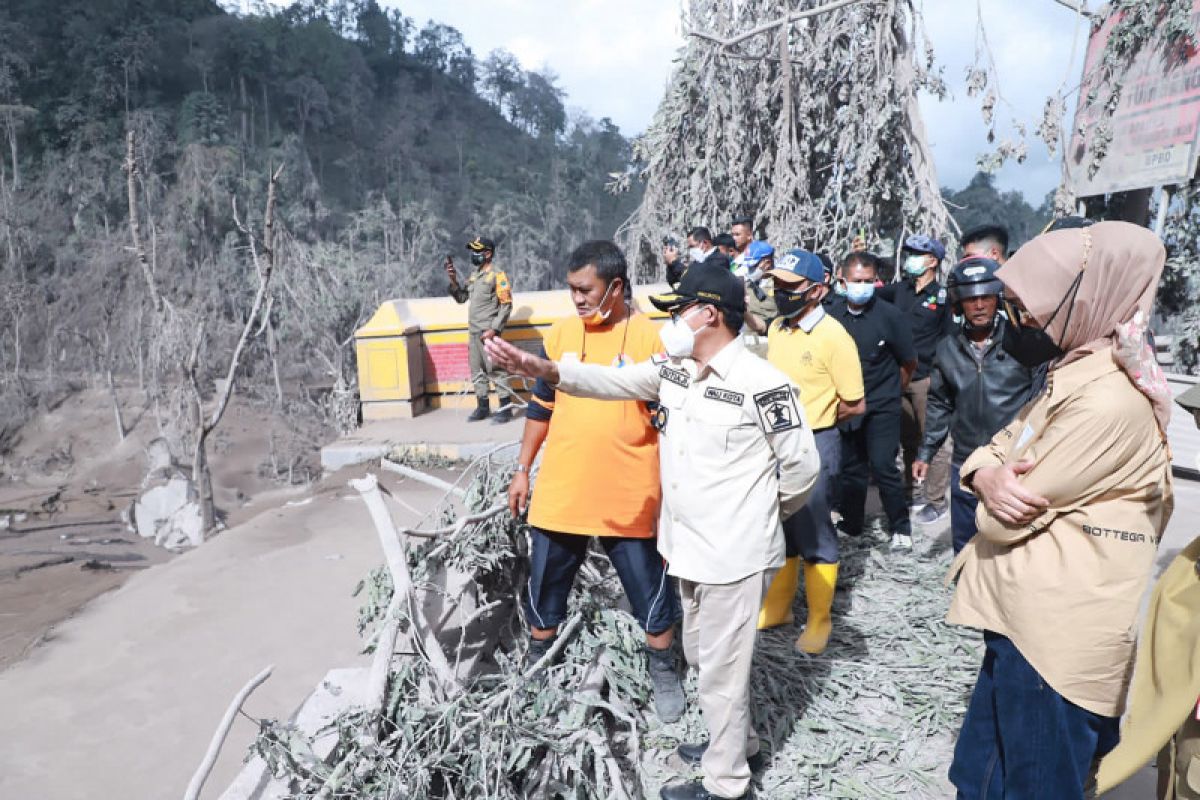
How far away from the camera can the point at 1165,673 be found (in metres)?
1.58

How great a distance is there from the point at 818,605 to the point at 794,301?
1350 mm

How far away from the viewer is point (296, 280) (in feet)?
49.9

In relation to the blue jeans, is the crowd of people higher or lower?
higher

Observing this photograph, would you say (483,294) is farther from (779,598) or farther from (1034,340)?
(1034,340)

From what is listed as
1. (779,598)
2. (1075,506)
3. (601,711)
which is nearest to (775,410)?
(1075,506)

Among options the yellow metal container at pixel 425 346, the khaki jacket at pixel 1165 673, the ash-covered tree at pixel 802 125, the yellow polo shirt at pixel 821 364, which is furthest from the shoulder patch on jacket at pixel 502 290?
the khaki jacket at pixel 1165 673

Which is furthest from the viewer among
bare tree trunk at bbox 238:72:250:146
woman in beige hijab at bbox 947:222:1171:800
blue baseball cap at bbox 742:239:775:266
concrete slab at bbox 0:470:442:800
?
bare tree trunk at bbox 238:72:250:146

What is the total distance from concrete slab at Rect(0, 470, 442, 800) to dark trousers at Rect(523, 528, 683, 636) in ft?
5.15

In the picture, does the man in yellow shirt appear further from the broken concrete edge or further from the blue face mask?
the broken concrete edge

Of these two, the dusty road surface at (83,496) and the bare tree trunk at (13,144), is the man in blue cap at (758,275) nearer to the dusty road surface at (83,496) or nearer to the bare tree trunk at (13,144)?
the dusty road surface at (83,496)

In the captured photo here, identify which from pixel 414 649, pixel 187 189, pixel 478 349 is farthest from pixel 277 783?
pixel 187 189

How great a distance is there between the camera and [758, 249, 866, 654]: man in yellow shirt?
10.8 ft

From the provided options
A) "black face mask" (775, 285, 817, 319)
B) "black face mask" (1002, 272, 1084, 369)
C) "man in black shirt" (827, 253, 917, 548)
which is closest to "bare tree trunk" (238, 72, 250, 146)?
"man in black shirt" (827, 253, 917, 548)

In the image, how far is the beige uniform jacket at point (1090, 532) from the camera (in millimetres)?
1628
